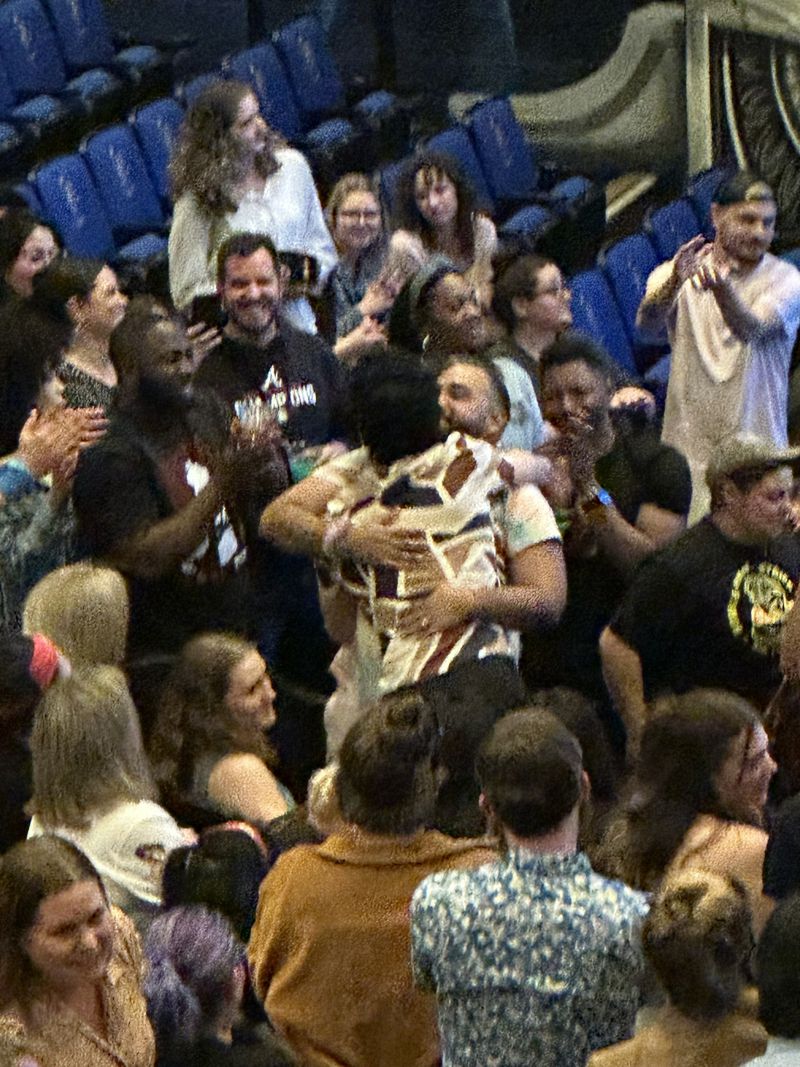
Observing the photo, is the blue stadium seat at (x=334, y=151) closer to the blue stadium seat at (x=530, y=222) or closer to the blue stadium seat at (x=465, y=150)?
the blue stadium seat at (x=465, y=150)

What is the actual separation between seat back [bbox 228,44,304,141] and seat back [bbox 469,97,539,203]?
61cm

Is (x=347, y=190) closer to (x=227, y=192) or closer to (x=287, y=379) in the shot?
(x=227, y=192)

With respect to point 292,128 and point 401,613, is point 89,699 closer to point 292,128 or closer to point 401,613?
point 401,613

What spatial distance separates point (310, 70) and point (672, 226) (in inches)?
57.8

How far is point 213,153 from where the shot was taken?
18.5ft

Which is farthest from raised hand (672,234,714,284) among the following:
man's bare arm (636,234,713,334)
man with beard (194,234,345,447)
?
man with beard (194,234,345,447)

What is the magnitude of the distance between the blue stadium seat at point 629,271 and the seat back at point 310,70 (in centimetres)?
135

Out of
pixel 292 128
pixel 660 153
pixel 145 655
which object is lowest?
pixel 660 153

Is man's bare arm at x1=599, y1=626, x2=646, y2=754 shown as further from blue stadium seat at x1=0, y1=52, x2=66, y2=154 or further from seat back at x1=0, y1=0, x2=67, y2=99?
seat back at x1=0, y1=0, x2=67, y2=99

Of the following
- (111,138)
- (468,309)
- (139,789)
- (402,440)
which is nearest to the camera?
(139,789)

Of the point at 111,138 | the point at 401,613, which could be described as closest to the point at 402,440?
the point at 401,613

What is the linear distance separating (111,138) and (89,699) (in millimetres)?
3862

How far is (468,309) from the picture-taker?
4.86 metres

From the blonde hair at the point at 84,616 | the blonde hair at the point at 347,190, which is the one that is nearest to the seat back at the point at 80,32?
the blonde hair at the point at 347,190
